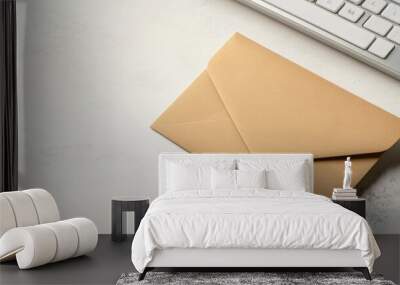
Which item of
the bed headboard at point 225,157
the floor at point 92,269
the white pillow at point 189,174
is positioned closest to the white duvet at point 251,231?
the floor at point 92,269

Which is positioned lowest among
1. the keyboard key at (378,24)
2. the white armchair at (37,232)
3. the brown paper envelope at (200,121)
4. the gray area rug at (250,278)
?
the gray area rug at (250,278)

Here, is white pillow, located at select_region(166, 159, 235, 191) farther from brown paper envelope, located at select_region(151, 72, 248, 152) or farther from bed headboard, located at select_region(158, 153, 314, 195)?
brown paper envelope, located at select_region(151, 72, 248, 152)

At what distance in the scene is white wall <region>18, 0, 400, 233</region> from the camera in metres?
6.26

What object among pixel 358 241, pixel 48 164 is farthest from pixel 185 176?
pixel 358 241

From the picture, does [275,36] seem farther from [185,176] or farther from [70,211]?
[70,211]

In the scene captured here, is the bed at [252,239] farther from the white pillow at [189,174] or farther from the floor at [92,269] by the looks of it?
the white pillow at [189,174]

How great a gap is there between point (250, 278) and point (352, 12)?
2734 mm

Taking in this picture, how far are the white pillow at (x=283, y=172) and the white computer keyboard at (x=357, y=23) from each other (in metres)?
1.17

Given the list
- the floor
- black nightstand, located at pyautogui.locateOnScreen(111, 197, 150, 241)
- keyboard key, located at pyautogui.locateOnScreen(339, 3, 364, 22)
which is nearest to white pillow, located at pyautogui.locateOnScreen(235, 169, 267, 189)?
black nightstand, located at pyautogui.locateOnScreen(111, 197, 150, 241)

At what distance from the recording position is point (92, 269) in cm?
454

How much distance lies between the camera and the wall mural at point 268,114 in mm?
6055

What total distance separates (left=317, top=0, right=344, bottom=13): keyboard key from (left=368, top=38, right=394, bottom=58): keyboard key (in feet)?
1.49

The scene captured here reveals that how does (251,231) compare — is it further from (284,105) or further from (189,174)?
(284,105)

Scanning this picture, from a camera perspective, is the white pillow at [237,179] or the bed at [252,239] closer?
the bed at [252,239]
